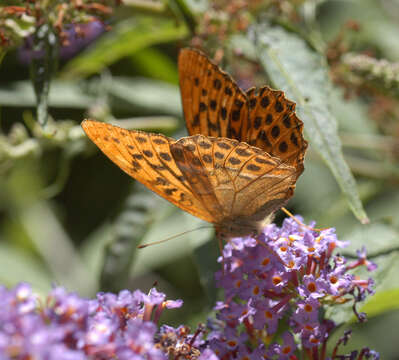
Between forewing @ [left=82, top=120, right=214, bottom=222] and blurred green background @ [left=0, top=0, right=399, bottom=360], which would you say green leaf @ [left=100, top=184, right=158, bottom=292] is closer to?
blurred green background @ [left=0, top=0, right=399, bottom=360]

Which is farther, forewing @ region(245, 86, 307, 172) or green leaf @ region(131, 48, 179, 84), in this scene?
green leaf @ region(131, 48, 179, 84)

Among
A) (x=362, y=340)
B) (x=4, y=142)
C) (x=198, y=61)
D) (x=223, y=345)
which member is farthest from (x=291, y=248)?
(x=362, y=340)

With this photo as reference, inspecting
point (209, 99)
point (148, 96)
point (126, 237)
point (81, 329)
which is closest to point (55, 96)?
point (148, 96)

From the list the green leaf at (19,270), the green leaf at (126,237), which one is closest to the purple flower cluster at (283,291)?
the green leaf at (126,237)

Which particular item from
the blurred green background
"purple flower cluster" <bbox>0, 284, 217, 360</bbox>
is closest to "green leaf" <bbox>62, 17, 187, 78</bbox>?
the blurred green background

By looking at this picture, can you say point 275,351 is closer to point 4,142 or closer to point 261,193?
point 261,193

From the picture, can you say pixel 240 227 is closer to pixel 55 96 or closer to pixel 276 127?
pixel 276 127

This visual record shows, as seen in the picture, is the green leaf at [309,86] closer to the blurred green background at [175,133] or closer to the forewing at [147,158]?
the blurred green background at [175,133]
